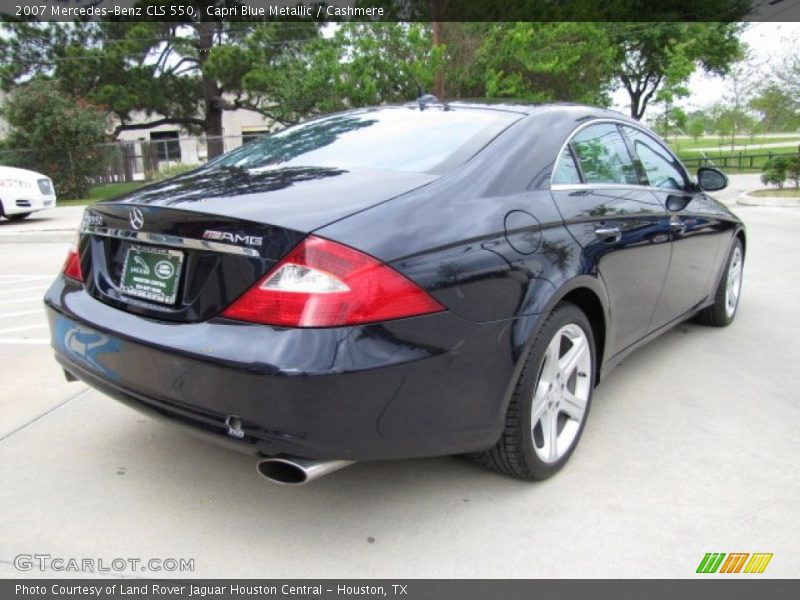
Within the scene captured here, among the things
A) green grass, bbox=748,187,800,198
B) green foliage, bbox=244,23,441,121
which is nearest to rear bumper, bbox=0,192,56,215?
green foliage, bbox=244,23,441,121

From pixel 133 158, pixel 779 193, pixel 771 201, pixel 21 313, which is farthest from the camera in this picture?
pixel 133 158

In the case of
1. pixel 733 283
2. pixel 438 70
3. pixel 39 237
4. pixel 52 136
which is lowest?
pixel 39 237

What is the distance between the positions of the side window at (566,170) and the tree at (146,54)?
79.3ft

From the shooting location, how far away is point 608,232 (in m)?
2.97

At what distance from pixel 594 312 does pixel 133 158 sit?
81.4 ft

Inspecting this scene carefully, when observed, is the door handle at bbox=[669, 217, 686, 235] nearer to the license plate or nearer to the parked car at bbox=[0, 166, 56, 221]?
the license plate

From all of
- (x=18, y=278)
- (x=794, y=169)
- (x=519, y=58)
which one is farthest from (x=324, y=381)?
(x=519, y=58)

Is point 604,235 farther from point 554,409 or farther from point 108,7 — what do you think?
point 108,7

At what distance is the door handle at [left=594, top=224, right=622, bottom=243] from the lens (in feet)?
9.53

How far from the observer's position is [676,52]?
26.4 meters

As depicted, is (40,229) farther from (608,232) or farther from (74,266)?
(608,232)

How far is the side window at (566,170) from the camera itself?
2.82m

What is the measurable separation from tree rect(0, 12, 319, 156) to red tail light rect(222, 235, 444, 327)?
2483 centimetres

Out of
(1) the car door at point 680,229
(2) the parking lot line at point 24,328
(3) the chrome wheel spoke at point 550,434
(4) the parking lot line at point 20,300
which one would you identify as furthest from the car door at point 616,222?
(4) the parking lot line at point 20,300
